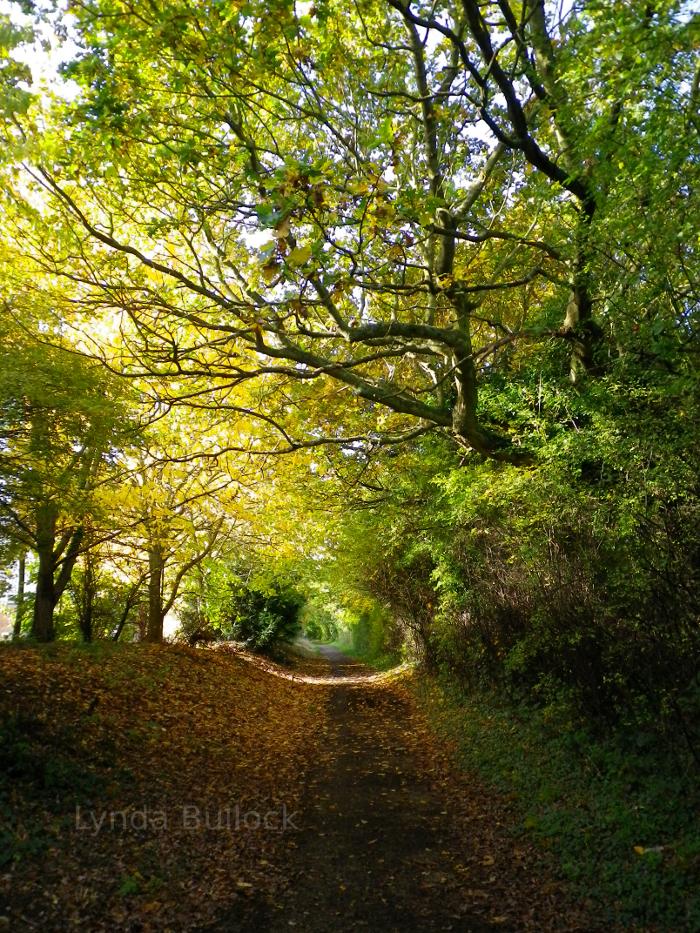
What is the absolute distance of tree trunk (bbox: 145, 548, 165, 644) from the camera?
41.2 feet

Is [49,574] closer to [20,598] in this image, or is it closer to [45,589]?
[45,589]

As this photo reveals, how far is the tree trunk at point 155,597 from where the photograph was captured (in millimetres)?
12562

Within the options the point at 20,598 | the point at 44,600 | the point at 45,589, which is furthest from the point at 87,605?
the point at 45,589

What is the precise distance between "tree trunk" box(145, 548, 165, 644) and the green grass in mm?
8091

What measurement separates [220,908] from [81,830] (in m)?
1.51

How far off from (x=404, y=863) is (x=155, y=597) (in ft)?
33.4

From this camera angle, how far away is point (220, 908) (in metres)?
4.13

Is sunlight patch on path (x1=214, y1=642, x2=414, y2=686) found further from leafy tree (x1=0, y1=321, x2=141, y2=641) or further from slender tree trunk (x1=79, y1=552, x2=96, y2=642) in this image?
leafy tree (x1=0, y1=321, x2=141, y2=641)

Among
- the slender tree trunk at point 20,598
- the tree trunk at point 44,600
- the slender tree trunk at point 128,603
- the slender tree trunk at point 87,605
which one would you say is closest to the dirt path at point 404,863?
the tree trunk at point 44,600

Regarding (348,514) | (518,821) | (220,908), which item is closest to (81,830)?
(220,908)

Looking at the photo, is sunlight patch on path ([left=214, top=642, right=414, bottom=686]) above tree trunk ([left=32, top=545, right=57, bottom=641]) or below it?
below

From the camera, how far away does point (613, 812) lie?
15.9 feet

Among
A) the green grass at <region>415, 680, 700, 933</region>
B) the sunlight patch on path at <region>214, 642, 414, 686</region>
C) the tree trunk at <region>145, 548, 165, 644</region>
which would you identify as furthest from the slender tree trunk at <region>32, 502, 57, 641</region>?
the green grass at <region>415, 680, 700, 933</region>

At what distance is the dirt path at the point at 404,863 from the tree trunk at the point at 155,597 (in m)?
6.29
